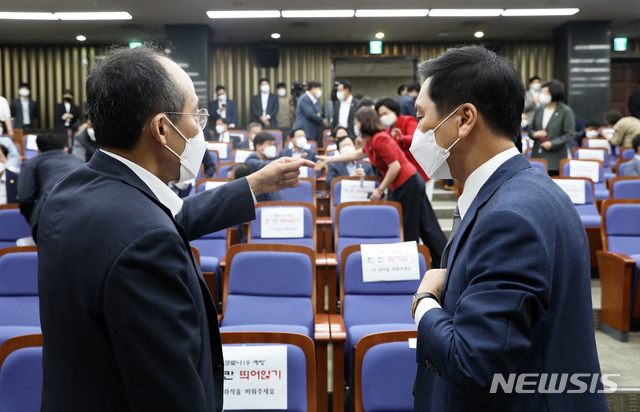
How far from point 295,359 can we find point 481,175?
3.29ft

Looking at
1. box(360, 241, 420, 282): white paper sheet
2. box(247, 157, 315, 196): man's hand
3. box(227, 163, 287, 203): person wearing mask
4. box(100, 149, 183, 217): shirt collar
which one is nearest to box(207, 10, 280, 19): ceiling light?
box(227, 163, 287, 203): person wearing mask

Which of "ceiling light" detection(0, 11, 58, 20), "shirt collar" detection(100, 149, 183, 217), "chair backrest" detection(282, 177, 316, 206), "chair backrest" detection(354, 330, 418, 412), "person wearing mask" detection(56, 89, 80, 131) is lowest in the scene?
"chair backrest" detection(354, 330, 418, 412)

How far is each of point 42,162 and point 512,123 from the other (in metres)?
3.76

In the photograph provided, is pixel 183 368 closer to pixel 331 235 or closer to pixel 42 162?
pixel 331 235

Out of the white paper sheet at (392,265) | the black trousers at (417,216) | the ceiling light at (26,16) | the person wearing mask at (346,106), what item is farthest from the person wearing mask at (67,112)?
the white paper sheet at (392,265)

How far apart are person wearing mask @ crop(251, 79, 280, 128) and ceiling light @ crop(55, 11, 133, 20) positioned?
9.43 ft

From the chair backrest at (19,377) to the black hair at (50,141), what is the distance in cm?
264

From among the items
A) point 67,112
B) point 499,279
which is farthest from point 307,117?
point 499,279

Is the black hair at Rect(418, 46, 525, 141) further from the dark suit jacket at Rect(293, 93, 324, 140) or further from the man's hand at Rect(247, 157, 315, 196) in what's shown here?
the dark suit jacket at Rect(293, 93, 324, 140)

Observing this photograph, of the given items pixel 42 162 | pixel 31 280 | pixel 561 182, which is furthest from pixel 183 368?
pixel 561 182

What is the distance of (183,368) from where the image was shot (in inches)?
33.6

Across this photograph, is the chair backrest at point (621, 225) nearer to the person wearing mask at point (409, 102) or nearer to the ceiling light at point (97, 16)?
the person wearing mask at point (409, 102)

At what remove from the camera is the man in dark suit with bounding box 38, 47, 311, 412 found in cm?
83

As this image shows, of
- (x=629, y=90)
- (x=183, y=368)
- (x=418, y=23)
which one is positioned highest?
(x=418, y=23)
